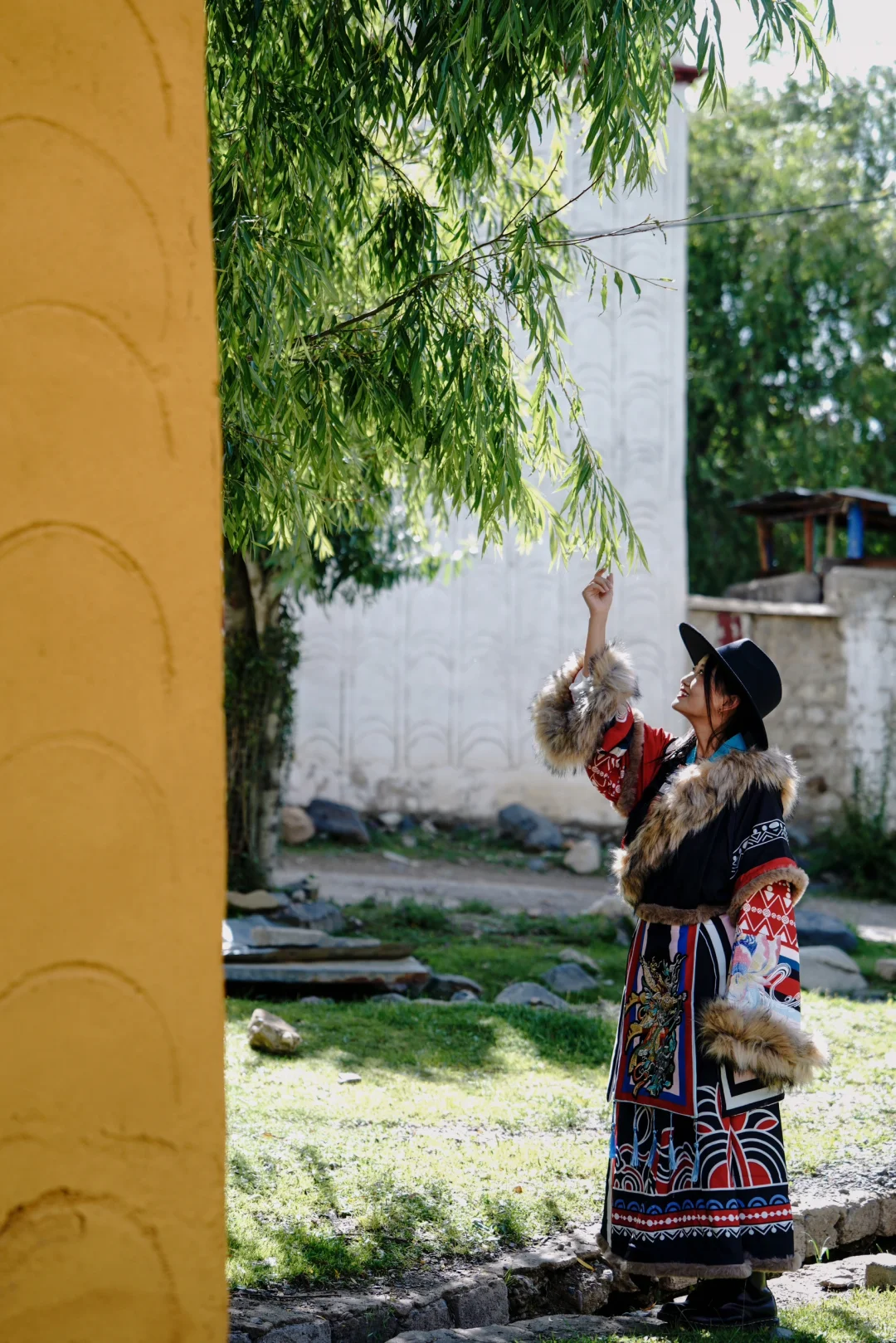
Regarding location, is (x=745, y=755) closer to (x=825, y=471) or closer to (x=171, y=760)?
(x=171, y=760)

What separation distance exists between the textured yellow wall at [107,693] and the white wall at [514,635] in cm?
1354

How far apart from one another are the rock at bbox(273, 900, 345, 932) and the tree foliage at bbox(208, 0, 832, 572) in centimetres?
547

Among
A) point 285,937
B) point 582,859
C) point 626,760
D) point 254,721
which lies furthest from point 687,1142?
point 582,859

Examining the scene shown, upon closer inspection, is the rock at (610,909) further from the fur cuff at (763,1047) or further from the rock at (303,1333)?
the rock at (303,1333)

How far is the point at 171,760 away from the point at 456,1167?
3285 mm

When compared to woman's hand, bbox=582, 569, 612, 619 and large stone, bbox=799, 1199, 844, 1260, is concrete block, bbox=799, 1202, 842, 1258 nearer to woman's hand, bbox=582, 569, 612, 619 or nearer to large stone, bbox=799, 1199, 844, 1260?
large stone, bbox=799, 1199, 844, 1260

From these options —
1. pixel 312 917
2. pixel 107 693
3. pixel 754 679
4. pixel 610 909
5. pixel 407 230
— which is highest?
pixel 407 230

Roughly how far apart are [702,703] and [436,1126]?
2.30 metres

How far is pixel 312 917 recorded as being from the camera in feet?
31.8

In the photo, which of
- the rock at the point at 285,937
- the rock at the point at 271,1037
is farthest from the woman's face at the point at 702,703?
the rock at the point at 285,937

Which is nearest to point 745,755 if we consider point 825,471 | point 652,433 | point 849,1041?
point 849,1041

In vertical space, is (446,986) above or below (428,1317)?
below

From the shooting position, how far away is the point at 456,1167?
4688 millimetres

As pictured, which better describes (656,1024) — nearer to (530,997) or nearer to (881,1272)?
(881,1272)
